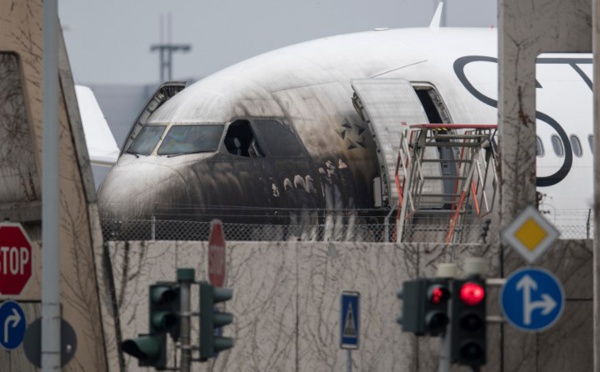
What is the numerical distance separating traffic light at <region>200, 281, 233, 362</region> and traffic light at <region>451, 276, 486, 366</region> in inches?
78.9

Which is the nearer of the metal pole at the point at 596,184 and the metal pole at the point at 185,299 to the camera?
the metal pole at the point at 185,299

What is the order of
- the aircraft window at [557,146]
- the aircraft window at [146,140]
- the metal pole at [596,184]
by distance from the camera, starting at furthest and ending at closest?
the aircraft window at [557,146], the aircraft window at [146,140], the metal pole at [596,184]

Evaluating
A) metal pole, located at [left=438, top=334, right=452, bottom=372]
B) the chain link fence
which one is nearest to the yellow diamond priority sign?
metal pole, located at [left=438, top=334, right=452, bottom=372]

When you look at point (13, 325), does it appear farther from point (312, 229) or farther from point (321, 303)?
point (312, 229)

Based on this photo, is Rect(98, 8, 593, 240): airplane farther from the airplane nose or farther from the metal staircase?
the metal staircase

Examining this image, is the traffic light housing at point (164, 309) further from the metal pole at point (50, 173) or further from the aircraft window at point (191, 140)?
the aircraft window at point (191, 140)

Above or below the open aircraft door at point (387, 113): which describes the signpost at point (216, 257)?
below

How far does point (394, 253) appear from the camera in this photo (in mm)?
20297

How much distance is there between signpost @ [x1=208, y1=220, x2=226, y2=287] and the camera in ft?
47.2

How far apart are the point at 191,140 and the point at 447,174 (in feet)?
13.8

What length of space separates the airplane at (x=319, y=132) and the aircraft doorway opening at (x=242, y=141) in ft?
0.07

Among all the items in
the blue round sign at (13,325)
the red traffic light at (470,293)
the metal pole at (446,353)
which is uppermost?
the red traffic light at (470,293)

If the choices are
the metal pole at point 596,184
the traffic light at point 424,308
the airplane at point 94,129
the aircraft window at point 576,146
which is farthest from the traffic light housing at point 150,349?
the airplane at point 94,129

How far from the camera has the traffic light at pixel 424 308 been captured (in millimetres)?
14352
